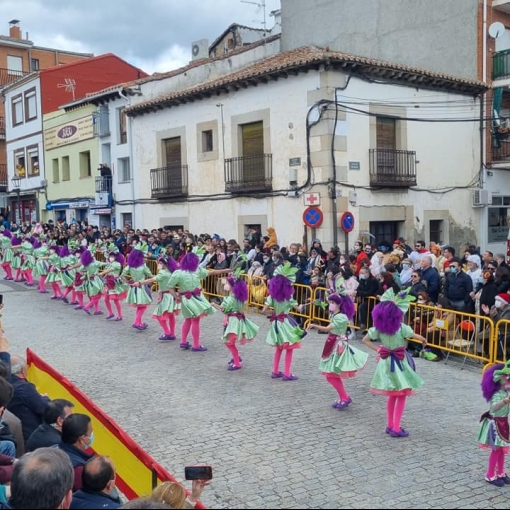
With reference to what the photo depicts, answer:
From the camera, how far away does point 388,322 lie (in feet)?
24.1

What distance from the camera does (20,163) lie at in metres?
35.1

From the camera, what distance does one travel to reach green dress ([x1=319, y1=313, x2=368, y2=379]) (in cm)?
793

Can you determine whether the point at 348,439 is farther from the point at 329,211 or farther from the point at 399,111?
the point at 399,111

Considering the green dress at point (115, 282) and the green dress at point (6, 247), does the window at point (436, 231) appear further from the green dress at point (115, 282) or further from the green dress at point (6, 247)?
the green dress at point (6, 247)

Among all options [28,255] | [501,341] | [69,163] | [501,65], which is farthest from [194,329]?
[69,163]

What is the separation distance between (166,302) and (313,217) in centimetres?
645

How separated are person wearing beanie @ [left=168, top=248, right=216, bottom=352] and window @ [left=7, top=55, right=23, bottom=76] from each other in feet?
121

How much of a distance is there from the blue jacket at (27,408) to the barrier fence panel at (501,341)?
6.75m

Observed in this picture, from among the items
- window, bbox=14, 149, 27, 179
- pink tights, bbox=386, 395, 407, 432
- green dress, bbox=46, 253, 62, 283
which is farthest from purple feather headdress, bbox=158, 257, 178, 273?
window, bbox=14, 149, 27, 179

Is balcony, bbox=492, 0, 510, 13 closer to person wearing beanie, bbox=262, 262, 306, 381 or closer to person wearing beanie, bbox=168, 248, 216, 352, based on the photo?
person wearing beanie, bbox=168, 248, 216, 352

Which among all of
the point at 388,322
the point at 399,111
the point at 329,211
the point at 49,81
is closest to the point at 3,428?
the point at 388,322

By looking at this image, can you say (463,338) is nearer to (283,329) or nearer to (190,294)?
(283,329)

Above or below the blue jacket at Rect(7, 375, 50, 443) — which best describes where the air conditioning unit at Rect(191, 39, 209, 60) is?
above

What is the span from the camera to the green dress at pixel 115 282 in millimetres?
13695
